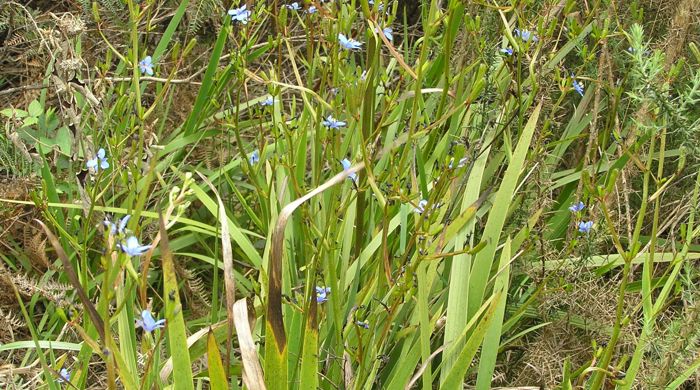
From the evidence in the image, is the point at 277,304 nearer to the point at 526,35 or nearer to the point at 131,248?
the point at 131,248

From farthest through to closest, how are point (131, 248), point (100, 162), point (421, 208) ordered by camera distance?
point (421, 208), point (100, 162), point (131, 248)

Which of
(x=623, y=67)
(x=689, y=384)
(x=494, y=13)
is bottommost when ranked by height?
(x=689, y=384)

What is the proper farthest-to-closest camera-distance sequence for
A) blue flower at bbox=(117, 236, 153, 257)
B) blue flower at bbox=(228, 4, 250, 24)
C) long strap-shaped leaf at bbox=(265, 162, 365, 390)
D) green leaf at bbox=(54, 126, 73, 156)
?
1. green leaf at bbox=(54, 126, 73, 156)
2. blue flower at bbox=(228, 4, 250, 24)
3. long strap-shaped leaf at bbox=(265, 162, 365, 390)
4. blue flower at bbox=(117, 236, 153, 257)

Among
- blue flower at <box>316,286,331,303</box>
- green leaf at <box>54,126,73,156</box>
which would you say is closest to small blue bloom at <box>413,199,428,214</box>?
blue flower at <box>316,286,331,303</box>

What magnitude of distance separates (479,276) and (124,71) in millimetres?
1491

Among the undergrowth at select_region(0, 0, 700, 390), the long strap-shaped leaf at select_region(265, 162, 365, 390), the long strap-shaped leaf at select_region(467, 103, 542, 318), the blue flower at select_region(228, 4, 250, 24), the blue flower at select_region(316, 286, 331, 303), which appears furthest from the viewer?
the blue flower at select_region(228, 4, 250, 24)

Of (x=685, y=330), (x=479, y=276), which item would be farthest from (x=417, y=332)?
(x=685, y=330)

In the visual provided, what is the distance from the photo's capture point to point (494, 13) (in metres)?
2.48

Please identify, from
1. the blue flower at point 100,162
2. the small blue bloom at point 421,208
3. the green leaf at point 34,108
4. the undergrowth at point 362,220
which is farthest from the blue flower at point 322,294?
the green leaf at point 34,108

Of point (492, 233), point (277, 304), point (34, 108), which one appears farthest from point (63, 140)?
point (277, 304)

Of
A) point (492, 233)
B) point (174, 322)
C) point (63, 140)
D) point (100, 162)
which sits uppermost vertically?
point (100, 162)

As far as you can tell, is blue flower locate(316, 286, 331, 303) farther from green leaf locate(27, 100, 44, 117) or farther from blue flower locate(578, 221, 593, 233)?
green leaf locate(27, 100, 44, 117)

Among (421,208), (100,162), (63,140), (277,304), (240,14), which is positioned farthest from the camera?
(63,140)

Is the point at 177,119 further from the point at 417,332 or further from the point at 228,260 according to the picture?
the point at 228,260
